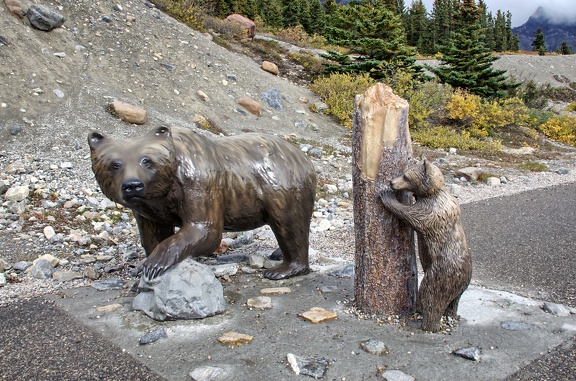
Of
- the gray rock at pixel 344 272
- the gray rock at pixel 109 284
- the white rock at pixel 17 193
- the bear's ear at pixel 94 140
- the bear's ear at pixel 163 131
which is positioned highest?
the bear's ear at pixel 163 131

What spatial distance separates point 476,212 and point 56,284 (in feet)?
21.1

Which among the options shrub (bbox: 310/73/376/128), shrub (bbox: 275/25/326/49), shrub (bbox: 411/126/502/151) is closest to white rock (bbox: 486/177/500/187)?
shrub (bbox: 411/126/502/151)

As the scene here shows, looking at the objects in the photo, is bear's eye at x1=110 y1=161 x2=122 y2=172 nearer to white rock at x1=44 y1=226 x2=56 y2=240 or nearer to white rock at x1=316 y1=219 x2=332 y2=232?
white rock at x1=44 y1=226 x2=56 y2=240

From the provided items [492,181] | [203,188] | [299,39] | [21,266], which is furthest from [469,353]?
[299,39]

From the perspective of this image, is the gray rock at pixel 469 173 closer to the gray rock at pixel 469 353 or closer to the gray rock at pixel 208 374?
the gray rock at pixel 469 353

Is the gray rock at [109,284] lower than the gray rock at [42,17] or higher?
lower

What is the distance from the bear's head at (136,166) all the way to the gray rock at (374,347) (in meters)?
1.78

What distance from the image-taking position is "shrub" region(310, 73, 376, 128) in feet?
48.0

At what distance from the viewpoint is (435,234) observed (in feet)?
11.3

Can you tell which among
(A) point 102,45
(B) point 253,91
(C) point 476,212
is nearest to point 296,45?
(B) point 253,91

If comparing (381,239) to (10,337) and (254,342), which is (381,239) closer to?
(254,342)

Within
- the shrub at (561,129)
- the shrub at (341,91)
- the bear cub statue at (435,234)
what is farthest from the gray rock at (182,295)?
the shrub at (561,129)

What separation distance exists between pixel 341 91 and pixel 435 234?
1272 cm

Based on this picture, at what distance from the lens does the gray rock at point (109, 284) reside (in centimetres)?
446
